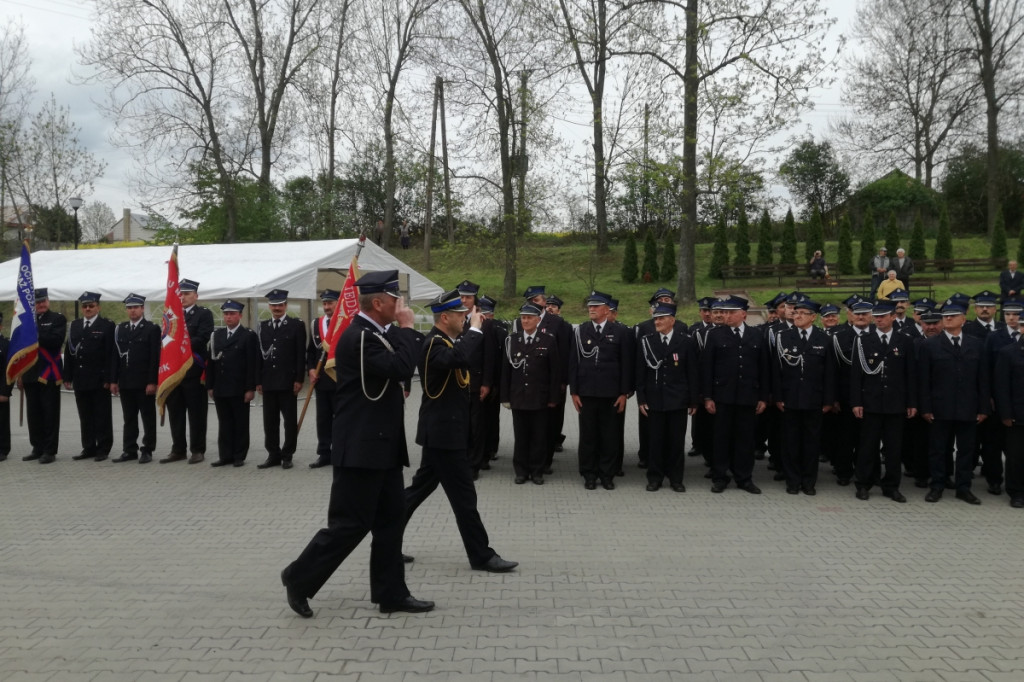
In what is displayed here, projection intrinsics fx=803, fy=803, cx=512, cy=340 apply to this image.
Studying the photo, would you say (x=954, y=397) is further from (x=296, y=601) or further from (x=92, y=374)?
(x=92, y=374)

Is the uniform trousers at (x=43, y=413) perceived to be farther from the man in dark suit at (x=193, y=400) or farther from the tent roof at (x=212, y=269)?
the tent roof at (x=212, y=269)

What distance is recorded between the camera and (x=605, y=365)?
8484 mm

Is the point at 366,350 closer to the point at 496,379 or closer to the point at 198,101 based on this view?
the point at 496,379

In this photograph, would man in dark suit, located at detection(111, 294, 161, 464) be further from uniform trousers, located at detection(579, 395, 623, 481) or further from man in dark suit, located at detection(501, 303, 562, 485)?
uniform trousers, located at detection(579, 395, 623, 481)

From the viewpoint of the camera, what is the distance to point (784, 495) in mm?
8078

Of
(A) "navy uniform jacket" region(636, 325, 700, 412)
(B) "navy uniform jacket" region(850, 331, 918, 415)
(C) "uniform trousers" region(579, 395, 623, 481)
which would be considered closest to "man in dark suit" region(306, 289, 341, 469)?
(C) "uniform trousers" region(579, 395, 623, 481)

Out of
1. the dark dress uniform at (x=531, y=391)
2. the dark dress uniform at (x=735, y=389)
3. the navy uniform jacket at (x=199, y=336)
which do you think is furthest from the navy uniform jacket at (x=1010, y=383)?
the navy uniform jacket at (x=199, y=336)

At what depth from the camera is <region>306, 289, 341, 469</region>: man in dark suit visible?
9359 millimetres

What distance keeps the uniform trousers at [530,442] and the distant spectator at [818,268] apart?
773 inches

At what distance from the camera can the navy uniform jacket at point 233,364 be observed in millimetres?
9602

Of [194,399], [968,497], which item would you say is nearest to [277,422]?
[194,399]

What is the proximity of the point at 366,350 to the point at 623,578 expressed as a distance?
235 centimetres

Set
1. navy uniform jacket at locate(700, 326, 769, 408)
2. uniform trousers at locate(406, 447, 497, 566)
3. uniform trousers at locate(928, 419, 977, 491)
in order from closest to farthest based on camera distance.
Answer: uniform trousers at locate(406, 447, 497, 566), uniform trousers at locate(928, 419, 977, 491), navy uniform jacket at locate(700, 326, 769, 408)

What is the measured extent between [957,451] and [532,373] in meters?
4.31
